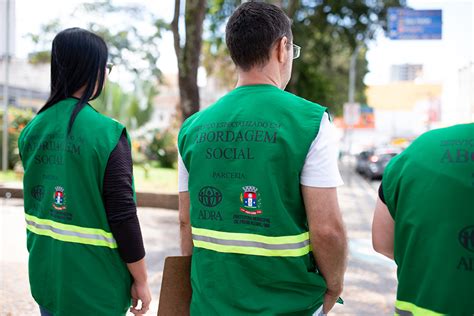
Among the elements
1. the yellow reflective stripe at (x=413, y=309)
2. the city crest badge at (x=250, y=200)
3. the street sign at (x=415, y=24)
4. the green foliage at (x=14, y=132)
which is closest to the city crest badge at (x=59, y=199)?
the city crest badge at (x=250, y=200)

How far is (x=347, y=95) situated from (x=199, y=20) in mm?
30147

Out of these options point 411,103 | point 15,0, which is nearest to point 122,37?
point 15,0

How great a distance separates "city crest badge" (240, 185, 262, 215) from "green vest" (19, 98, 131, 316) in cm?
55

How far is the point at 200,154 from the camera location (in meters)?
1.95

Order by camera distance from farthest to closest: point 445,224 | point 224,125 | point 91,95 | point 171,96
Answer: point 171,96
point 91,95
point 224,125
point 445,224

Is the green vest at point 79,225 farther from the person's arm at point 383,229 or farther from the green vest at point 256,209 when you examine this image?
the person's arm at point 383,229

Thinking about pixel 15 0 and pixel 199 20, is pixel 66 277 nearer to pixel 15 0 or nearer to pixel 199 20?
pixel 199 20

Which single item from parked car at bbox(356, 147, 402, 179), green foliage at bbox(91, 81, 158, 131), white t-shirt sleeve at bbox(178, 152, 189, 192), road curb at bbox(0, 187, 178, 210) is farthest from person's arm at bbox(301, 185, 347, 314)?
parked car at bbox(356, 147, 402, 179)

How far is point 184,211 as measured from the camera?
2180mm

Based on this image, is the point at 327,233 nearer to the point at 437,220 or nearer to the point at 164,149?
the point at 437,220

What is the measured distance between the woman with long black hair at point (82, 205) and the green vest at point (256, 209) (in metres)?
0.33

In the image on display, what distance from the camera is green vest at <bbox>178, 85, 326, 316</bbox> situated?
181 centimetres

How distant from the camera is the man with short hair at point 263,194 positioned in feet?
5.92

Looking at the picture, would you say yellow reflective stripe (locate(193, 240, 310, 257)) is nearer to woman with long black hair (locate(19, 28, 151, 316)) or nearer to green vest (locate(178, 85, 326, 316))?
green vest (locate(178, 85, 326, 316))
